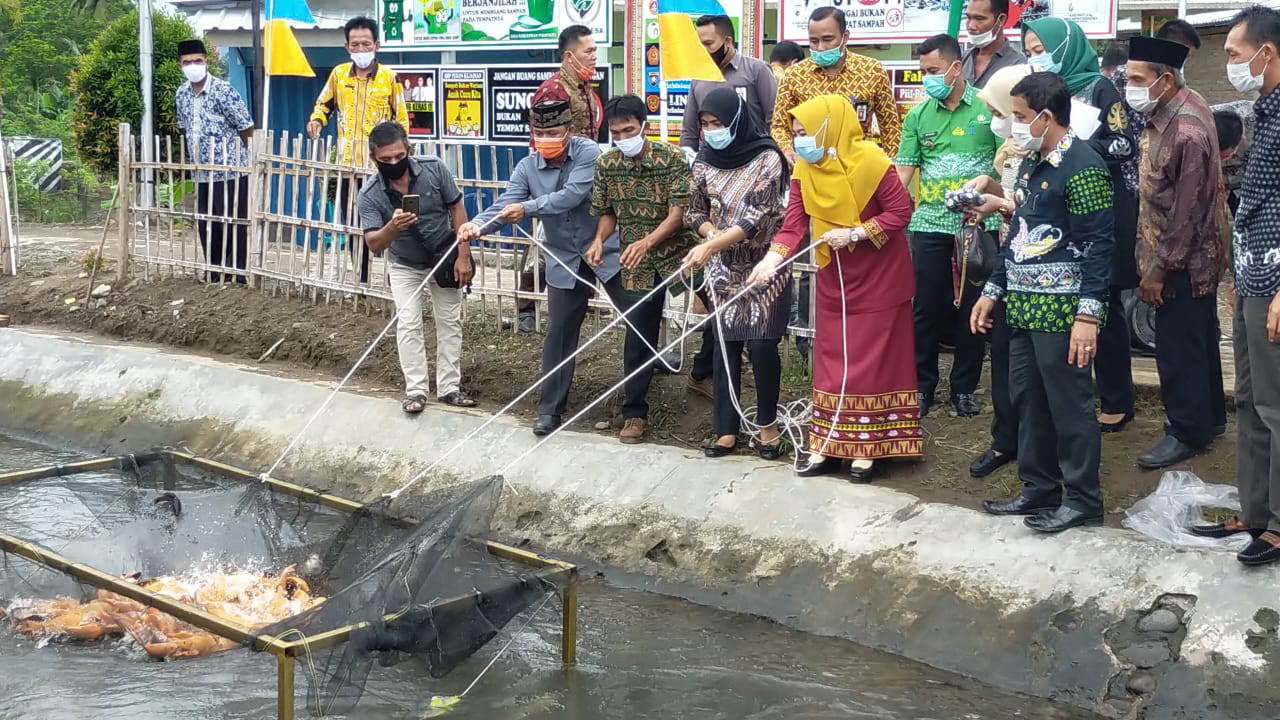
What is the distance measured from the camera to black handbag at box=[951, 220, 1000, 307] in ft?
19.4

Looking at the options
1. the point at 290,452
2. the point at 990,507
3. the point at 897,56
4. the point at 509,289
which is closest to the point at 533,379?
the point at 509,289

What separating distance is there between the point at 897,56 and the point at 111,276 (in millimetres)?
8083

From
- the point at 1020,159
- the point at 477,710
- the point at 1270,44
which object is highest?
the point at 1270,44

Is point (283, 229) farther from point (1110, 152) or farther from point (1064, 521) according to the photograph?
point (1064, 521)

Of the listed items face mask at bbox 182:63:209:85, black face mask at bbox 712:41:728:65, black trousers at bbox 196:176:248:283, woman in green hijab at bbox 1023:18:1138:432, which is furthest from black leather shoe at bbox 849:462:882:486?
face mask at bbox 182:63:209:85

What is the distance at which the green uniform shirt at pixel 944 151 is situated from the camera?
247 inches

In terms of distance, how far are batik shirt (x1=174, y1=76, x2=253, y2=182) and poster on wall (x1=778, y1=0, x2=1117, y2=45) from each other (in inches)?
175

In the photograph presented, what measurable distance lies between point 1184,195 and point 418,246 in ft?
13.6

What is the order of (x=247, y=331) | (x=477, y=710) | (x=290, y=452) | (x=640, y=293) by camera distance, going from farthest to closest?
(x=247, y=331), (x=290, y=452), (x=640, y=293), (x=477, y=710)

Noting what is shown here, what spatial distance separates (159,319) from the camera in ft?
32.7

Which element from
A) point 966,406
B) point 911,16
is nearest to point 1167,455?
point 966,406

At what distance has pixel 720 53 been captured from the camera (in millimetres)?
7688

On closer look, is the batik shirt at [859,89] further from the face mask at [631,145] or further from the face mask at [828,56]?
the face mask at [631,145]

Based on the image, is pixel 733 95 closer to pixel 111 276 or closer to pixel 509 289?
pixel 509 289
